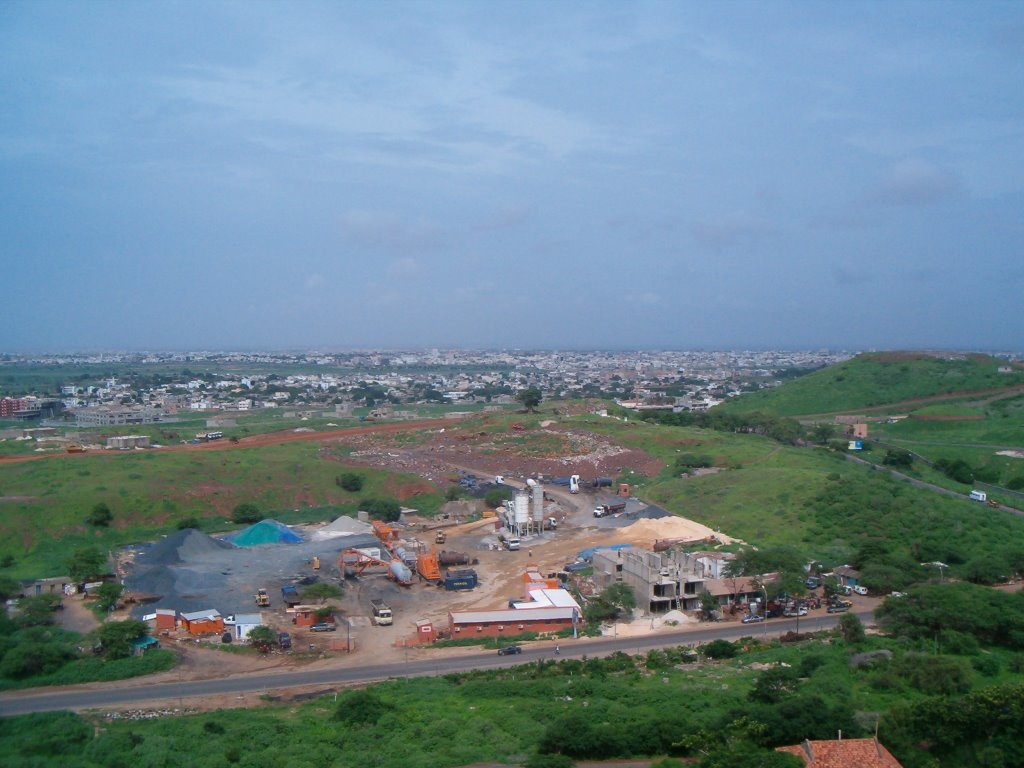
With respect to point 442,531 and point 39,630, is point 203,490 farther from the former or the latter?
point 39,630

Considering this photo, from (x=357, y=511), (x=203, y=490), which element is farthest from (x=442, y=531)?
(x=203, y=490)

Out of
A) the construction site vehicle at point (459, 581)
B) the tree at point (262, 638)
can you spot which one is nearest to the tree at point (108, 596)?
the tree at point (262, 638)

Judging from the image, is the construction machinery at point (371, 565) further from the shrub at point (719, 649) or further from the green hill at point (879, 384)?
the green hill at point (879, 384)

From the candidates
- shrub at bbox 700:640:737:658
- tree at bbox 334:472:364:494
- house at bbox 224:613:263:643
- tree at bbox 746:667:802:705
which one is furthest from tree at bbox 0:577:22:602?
tree at bbox 746:667:802:705

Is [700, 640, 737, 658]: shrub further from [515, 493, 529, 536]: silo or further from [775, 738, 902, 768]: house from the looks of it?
[515, 493, 529, 536]: silo

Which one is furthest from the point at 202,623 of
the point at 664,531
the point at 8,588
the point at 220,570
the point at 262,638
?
the point at 664,531

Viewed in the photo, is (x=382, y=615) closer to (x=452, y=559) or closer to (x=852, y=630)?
(x=452, y=559)
